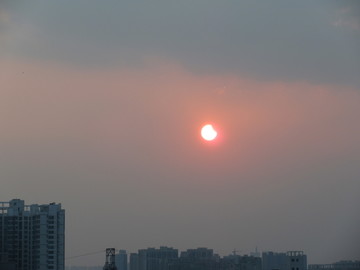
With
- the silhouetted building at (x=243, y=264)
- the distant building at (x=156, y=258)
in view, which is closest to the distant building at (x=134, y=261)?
the distant building at (x=156, y=258)

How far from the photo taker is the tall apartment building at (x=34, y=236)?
105ft

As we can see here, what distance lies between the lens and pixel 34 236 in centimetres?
3238

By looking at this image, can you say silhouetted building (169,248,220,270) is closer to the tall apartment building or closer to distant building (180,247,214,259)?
distant building (180,247,214,259)

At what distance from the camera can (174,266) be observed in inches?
1738

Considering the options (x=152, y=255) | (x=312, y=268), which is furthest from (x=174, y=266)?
(x=312, y=268)

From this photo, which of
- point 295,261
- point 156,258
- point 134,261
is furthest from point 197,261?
point 295,261

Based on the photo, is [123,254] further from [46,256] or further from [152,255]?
[46,256]

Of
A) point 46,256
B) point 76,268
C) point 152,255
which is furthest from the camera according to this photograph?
point 76,268

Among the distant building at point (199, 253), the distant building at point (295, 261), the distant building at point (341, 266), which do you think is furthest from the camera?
the distant building at point (199, 253)

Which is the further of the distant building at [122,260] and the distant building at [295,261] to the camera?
the distant building at [122,260]

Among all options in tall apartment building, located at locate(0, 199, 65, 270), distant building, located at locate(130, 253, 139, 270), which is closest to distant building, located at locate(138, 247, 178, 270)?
Answer: distant building, located at locate(130, 253, 139, 270)

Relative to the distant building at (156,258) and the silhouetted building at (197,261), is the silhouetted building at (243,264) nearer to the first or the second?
the silhouetted building at (197,261)

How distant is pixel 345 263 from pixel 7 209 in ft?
56.3

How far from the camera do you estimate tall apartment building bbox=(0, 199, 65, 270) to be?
3206 centimetres
